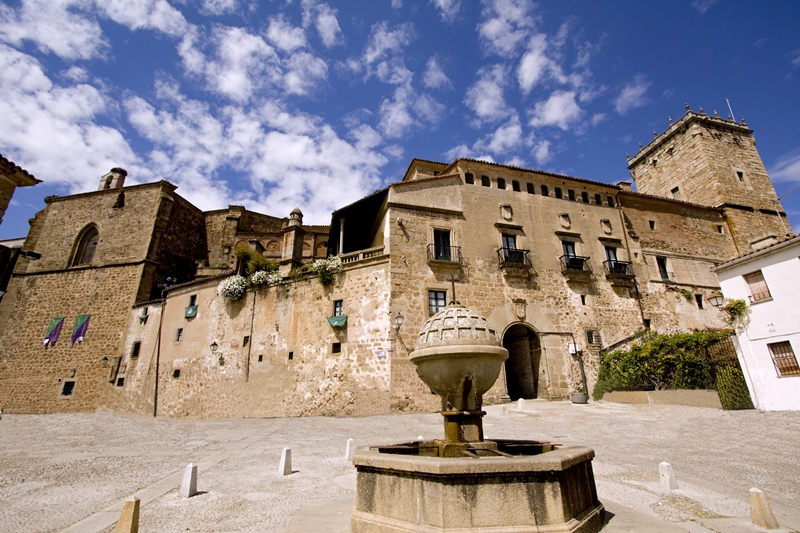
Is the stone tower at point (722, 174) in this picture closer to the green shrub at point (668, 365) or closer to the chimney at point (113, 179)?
the green shrub at point (668, 365)

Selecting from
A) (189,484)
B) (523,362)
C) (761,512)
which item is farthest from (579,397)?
(189,484)

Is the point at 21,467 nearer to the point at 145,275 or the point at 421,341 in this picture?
the point at 421,341

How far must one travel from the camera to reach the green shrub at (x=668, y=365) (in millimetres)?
15469

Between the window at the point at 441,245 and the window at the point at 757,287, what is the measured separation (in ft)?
39.5

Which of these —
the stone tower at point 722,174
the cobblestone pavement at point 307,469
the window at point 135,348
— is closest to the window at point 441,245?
the cobblestone pavement at point 307,469

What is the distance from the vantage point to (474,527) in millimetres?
3365

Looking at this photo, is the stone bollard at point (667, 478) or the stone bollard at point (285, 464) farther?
the stone bollard at point (285, 464)

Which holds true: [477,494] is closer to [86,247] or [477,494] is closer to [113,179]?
[86,247]

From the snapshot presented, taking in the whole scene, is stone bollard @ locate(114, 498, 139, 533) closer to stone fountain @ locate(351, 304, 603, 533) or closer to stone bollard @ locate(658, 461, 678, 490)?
stone fountain @ locate(351, 304, 603, 533)

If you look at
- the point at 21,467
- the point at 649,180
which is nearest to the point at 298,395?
the point at 21,467

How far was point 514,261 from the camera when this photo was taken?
2050 centimetres

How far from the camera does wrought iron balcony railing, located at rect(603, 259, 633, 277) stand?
22422 millimetres

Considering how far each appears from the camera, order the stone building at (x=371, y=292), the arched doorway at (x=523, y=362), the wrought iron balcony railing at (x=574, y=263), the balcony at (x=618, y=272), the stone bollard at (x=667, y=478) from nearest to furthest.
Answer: the stone bollard at (x=667, y=478)
the stone building at (x=371, y=292)
the arched doorway at (x=523, y=362)
the wrought iron balcony railing at (x=574, y=263)
the balcony at (x=618, y=272)

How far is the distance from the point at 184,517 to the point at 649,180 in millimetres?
41938
